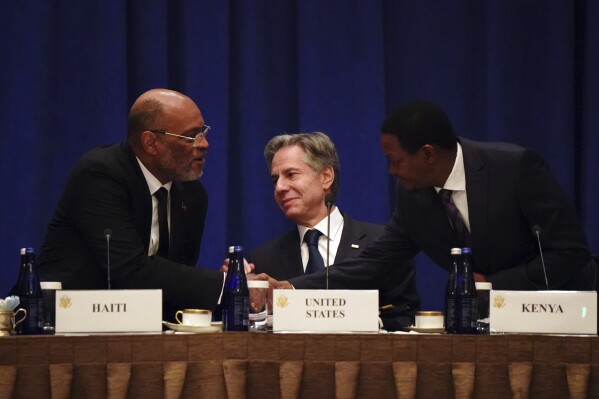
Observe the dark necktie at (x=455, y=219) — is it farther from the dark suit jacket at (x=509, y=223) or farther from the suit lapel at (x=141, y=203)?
the suit lapel at (x=141, y=203)

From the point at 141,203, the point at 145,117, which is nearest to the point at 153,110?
the point at 145,117

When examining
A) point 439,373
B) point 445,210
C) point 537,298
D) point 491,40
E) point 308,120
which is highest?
point 491,40

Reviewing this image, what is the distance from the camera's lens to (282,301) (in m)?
2.57

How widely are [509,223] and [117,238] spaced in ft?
4.28

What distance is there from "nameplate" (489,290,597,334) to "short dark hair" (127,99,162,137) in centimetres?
170

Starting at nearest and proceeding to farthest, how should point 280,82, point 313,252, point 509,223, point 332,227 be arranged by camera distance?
point 509,223
point 313,252
point 332,227
point 280,82

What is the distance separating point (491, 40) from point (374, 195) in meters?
0.92

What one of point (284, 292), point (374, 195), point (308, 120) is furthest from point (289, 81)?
point (284, 292)

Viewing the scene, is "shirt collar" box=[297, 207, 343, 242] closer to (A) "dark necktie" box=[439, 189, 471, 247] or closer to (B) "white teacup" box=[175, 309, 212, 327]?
(A) "dark necktie" box=[439, 189, 471, 247]

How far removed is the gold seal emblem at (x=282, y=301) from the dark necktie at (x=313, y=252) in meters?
1.41

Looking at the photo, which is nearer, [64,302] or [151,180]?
[64,302]

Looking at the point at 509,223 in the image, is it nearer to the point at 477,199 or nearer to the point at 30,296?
the point at 477,199

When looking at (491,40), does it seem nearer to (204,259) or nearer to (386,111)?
(386,111)

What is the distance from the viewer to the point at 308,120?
15.2ft
